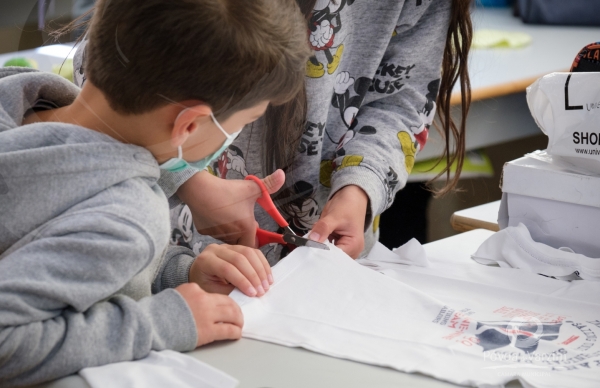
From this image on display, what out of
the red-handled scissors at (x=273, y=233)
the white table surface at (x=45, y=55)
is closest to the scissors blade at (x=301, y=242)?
the red-handled scissors at (x=273, y=233)

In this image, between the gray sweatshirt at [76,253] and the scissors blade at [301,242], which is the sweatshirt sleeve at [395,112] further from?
the gray sweatshirt at [76,253]

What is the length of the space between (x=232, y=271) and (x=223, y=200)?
5 centimetres

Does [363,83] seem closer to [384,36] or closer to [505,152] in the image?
[384,36]

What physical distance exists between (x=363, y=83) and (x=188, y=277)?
22cm

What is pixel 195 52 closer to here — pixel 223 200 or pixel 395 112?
pixel 223 200

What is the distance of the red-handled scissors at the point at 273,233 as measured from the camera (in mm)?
519

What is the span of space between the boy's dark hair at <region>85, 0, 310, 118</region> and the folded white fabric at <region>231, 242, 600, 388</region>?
0.53ft

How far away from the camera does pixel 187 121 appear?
430 mm

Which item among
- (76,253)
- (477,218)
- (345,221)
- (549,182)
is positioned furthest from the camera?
(477,218)

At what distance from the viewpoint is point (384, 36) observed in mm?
611

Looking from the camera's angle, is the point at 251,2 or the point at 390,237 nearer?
the point at 251,2

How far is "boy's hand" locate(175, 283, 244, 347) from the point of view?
459mm

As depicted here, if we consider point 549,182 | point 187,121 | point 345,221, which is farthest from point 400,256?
point 187,121

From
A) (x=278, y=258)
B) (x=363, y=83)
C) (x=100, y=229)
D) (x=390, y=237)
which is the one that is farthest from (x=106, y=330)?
(x=390, y=237)
